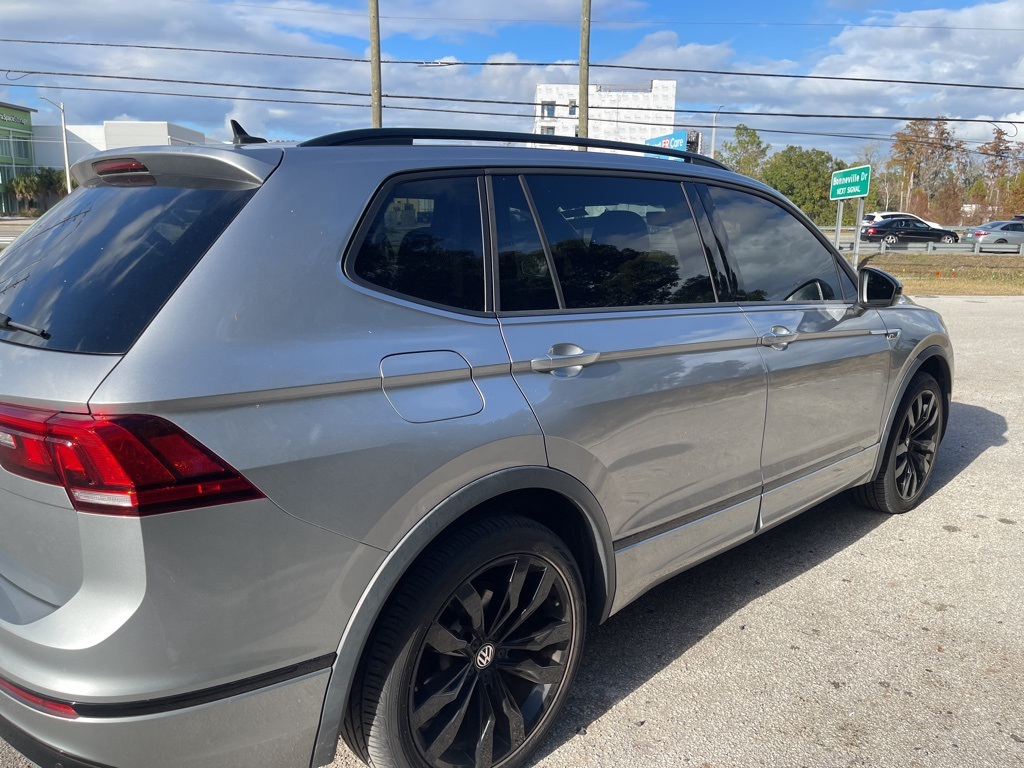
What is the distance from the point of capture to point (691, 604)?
3.67m

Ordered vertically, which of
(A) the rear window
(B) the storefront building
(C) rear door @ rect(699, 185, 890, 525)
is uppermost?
(B) the storefront building

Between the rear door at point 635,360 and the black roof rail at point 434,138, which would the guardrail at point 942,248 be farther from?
the black roof rail at point 434,138

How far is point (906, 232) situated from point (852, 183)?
78.1ft

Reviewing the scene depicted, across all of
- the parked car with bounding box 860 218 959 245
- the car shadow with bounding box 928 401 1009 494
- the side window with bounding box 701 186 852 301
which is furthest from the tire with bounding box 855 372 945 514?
the parked car with bounding box 860 218 959 245

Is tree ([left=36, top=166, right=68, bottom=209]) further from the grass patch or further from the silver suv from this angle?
the silver suv

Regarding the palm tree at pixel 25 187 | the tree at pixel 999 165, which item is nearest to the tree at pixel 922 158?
the tree at pixel 999 165

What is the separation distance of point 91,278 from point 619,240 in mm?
1729

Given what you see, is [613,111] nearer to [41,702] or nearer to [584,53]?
[584,53]

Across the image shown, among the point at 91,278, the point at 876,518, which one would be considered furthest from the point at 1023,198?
the point at 91,278

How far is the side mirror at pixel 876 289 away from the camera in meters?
3.97

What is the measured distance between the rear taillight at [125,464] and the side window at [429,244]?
0.65m

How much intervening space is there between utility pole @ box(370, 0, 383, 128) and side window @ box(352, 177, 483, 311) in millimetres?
16259

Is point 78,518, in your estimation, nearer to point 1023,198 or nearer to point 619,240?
point 619,240

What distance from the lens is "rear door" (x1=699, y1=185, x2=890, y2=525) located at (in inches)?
132
